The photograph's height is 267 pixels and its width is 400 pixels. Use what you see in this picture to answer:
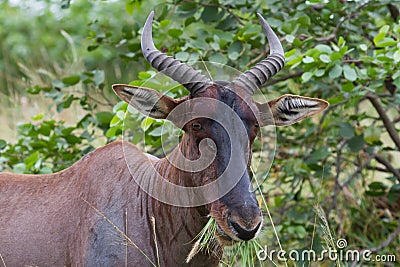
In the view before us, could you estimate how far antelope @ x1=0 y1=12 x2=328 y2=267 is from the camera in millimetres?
4242

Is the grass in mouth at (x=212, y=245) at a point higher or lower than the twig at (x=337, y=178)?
higher

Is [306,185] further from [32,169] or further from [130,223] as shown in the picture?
[130,223]

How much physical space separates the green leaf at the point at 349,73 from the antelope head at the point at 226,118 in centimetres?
128

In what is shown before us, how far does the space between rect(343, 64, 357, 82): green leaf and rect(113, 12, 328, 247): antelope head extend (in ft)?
4.21

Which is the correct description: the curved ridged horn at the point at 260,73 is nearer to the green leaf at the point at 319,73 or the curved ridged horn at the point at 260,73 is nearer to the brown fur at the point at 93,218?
the brown fur at the point at 93,218

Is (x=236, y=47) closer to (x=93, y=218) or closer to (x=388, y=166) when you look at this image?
(x=388, y=166)

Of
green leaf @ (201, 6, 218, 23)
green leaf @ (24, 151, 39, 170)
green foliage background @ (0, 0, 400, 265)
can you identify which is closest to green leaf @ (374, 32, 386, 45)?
green foliage background @ (0, 0, 400, 265)

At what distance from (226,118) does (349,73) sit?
2.13m

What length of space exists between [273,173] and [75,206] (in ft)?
12.2

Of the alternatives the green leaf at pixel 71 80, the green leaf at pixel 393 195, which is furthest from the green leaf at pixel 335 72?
the green leaf at pixel 71 80

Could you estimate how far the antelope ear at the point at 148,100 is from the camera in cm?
→ 449

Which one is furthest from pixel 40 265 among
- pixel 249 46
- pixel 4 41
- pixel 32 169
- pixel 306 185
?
pixel 4 41

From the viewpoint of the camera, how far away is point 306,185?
8.59 meters

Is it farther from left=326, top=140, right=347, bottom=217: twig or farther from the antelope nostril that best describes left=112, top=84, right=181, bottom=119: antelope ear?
left=326, top=140, right=347, bottom=217: twig
